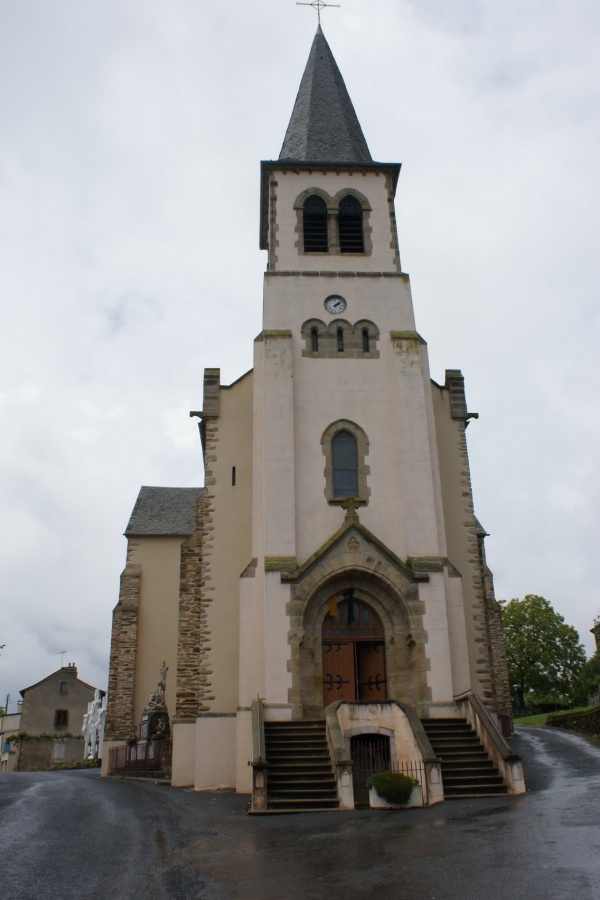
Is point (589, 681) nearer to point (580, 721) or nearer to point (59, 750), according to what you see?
point (580, 721)

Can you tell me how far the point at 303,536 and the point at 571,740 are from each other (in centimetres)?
1177

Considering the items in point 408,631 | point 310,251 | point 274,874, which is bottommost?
point 274,874

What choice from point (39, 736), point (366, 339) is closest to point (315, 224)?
point (366, 339)

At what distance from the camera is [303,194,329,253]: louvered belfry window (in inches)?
946

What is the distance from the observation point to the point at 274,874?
7.85 m

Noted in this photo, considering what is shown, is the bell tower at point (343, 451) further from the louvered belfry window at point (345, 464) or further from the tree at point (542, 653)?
the tree at point (542, 653)

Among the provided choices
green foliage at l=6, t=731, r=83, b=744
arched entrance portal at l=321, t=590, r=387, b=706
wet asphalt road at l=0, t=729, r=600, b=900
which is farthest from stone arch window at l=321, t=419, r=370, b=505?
green foliage at l=6, t=731, r=83, b=744

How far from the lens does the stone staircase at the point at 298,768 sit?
13594 mm

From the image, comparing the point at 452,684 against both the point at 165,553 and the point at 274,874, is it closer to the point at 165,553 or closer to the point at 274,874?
the point at 274,874

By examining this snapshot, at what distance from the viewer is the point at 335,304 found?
2275 cm

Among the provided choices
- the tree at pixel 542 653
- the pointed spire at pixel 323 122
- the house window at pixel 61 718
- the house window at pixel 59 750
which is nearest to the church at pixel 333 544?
the pointed spire at pixel 323 122

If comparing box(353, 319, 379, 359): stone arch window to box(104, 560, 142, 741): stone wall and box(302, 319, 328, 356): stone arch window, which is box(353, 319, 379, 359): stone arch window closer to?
box(302, 319, 328, 356): stone arch window

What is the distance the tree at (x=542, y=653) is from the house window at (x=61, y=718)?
97.7ft

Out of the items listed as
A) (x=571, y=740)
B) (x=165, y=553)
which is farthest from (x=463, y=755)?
(x=165, y=553)
